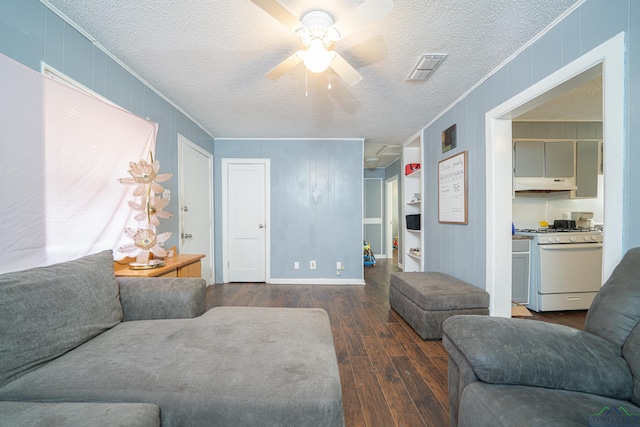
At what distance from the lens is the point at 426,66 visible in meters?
2.00

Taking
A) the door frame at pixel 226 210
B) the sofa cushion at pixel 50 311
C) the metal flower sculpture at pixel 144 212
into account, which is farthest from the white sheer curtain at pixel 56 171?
the door frame at pixel 226 210

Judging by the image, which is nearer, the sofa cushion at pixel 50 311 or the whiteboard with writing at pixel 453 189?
the sofa cushion at pixel 50 311

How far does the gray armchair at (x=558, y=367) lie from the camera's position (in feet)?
2.42

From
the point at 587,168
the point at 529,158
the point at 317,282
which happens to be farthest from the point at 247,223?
the point at 587,168

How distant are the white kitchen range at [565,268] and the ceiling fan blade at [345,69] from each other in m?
2.56

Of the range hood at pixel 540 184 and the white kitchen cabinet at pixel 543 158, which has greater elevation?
the white kitchen cabinet at pixel 543 158

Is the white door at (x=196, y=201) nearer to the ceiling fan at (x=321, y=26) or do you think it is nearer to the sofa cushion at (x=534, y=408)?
the ceiling fan at (x=321, y=26)

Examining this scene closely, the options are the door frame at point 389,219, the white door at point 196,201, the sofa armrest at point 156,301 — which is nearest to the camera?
the sofa armrest at point 156,301

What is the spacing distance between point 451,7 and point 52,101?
7.94 feet

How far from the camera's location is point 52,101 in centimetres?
138

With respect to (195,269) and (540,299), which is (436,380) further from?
(195,269)

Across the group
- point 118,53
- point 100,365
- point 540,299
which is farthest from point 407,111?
→ point 100,365

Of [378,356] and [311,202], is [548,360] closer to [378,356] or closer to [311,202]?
[378,356]

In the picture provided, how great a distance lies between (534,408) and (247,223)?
371cm
